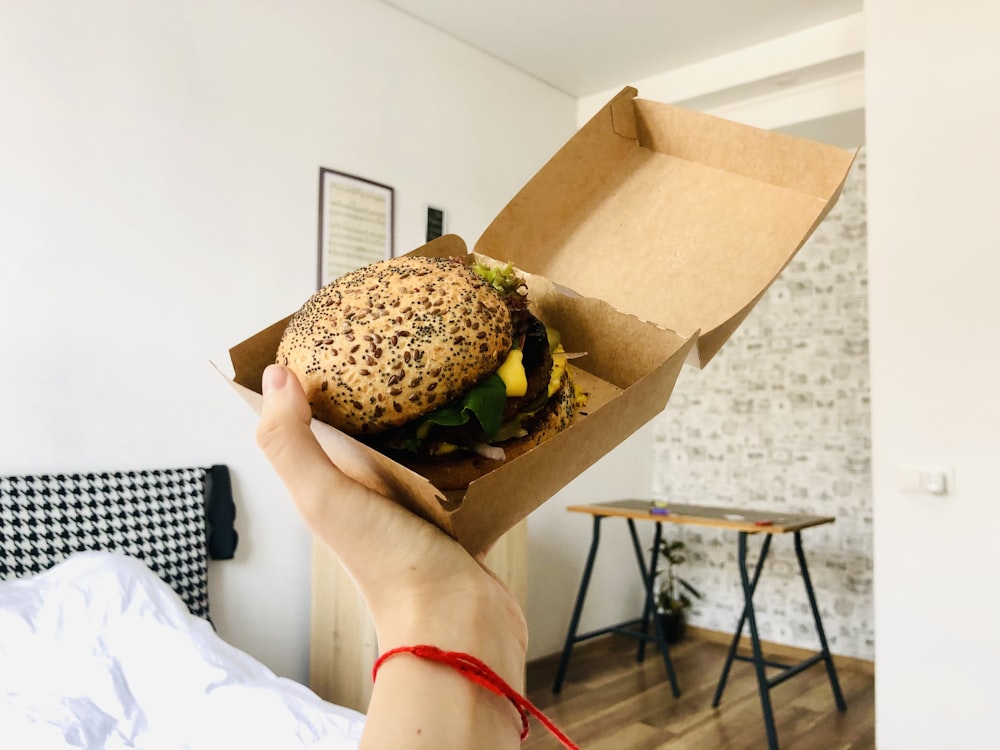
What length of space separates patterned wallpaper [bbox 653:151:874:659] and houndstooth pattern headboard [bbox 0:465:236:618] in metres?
3.09

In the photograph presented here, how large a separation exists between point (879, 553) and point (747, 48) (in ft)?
8.37

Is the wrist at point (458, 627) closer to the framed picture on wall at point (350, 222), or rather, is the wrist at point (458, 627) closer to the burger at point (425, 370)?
the burger at point (425, 370)

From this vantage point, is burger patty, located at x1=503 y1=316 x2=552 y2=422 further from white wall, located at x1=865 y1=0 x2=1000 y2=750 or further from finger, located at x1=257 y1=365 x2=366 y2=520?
white wall, located at x1=865 y1=0 x2=1000 y2=750

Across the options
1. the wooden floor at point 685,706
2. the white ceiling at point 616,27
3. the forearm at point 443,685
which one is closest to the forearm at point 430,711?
the forearm at point 443,685

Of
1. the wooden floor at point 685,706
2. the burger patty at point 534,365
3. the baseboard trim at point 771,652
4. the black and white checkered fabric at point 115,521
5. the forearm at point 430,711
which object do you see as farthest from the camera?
the baseboard trim at point 771,652

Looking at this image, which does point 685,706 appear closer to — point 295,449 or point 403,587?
point 403,587

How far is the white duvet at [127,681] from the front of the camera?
1684mm

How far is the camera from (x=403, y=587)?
2.18ft

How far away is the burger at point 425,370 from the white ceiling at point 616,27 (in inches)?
119

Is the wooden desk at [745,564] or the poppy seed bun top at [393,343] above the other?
the poppy seed bun top at [393,343]

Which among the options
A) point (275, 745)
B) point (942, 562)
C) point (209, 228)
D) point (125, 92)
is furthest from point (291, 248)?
point (942, 562)

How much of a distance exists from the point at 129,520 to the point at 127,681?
75 cm

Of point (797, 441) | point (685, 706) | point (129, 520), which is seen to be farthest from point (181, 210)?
point (797, 441)

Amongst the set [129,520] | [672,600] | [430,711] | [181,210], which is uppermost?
[181,210]
